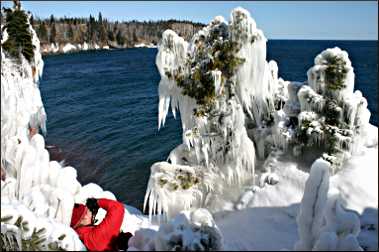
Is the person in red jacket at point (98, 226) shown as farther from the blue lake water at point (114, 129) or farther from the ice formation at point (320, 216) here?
the blue lake water at point (114, 129)

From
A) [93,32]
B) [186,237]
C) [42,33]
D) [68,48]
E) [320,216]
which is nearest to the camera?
[186,237]

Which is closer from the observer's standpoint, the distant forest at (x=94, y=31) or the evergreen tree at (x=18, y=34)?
the evergreen tree at (x=18, y=34)

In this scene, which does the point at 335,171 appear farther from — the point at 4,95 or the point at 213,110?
the point at 4,95

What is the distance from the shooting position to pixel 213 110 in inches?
356

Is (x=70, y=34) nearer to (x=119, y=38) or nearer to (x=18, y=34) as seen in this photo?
(x=119, y=38)

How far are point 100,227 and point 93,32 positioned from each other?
14570 cm

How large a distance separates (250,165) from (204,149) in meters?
1.29

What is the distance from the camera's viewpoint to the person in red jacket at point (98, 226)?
5.93m

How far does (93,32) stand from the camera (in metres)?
141

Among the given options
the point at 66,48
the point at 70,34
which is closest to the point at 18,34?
the point at 66,48

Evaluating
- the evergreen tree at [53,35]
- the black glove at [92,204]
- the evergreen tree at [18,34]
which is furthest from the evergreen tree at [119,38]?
the black glove at [92,204]

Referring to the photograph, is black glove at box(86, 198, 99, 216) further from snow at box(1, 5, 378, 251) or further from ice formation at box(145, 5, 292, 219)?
ice formation at box(145, 5, 292, 219)

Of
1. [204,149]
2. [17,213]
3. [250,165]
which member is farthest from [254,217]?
[17,213]

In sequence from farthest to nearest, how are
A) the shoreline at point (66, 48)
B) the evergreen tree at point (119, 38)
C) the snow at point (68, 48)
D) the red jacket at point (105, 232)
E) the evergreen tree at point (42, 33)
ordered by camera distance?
the evergreen tree at point (119, 38) < the snow at point (68, 48) < the evergreen tree at point (42, 33) < the shoreline at point (66, 48) < the red jacket at point (105, 232)
